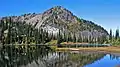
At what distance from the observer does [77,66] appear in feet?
244

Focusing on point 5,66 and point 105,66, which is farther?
point 105,66

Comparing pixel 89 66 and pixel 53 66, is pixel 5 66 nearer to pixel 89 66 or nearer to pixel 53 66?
pixel 53 66

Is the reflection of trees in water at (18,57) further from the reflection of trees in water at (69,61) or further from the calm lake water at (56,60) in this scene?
the reflection of trees in water at (69,61)

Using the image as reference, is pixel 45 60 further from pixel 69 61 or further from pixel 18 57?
pixel 18 57

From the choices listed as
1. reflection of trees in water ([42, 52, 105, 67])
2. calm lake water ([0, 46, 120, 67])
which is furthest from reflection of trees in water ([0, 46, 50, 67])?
reflection of trees in water ([42, 52, 105, 67])

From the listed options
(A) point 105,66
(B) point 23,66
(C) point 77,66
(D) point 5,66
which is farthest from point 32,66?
(A) point 105,66

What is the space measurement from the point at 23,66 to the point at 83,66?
16.5m

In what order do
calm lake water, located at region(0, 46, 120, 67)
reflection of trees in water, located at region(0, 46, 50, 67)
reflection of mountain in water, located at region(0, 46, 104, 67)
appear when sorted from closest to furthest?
1. reflection of mountain in water, located at region(0, 46, 104, 67)
2. calm lake water, located at region(0, 46, 120, 67)
3. reflection of trees in water, located at region(0, 46, 50, 67)

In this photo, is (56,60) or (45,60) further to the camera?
(56,60)

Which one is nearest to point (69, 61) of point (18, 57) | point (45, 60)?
point (45, 60)

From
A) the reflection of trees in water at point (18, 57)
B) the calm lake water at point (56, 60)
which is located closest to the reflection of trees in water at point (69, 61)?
the calm lake water at point (56, 60)

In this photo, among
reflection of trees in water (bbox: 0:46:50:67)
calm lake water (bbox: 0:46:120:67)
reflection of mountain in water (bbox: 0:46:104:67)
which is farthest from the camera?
reflection of trees in water (bbox: 0:46:50:67)

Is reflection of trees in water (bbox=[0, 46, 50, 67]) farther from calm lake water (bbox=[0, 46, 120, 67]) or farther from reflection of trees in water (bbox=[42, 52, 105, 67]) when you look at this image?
reflection of trees in water (bbox=[42, 52, 105, 67])

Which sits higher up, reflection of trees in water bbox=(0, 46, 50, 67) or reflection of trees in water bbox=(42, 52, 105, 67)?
reflection of trees in water bbox=(0, 46, 50, 67)
